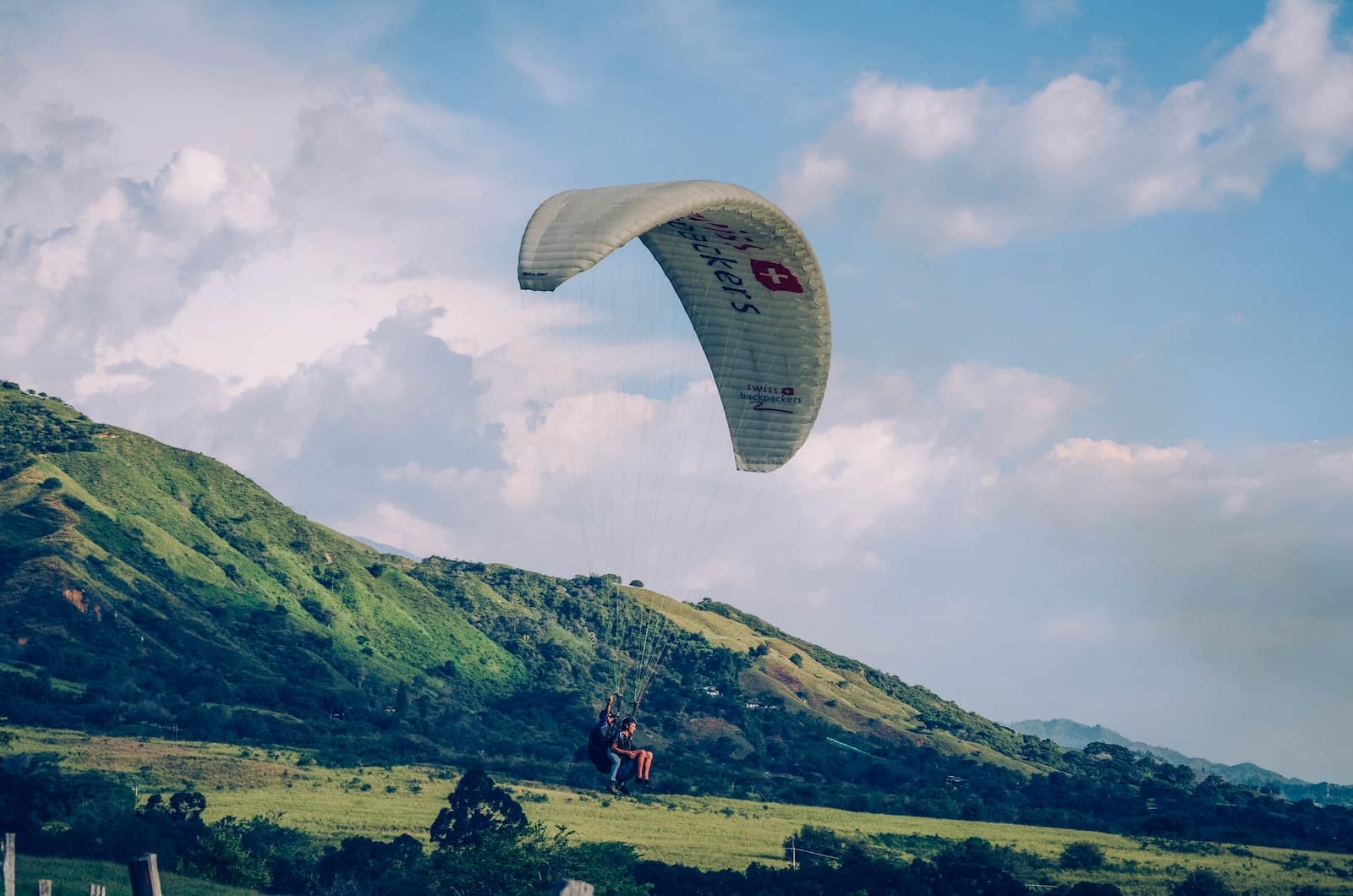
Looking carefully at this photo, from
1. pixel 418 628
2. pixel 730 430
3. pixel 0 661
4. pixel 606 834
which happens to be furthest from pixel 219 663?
pixel 730 430

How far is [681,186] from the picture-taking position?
24.3m

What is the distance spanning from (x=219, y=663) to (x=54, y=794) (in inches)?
1578

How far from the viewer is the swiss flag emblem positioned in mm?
27344

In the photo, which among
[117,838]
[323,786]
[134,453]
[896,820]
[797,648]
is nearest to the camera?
[117,838]

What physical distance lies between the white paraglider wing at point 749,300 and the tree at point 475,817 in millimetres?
36064

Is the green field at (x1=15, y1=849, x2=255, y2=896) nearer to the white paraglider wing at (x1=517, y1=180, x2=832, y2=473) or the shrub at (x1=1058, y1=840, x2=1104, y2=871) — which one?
the white paraglider wing at (x1=517, y1=180, x2=832, y2=473)

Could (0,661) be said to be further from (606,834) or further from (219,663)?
(606,834)

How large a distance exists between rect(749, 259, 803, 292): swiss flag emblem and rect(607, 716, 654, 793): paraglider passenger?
9157mm

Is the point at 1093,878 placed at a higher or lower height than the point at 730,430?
lower

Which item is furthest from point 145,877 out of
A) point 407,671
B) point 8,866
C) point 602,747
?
point 407,671

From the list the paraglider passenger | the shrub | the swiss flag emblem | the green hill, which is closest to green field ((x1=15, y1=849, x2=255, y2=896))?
the paraglider passenger

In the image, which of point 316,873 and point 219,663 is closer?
point 316,873

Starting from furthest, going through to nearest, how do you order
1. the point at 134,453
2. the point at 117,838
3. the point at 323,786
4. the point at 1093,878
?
the point at 134,453 → the point at 323,786 → the point at 1093,878 → the point at 117,838

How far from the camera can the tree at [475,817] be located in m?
60.7
